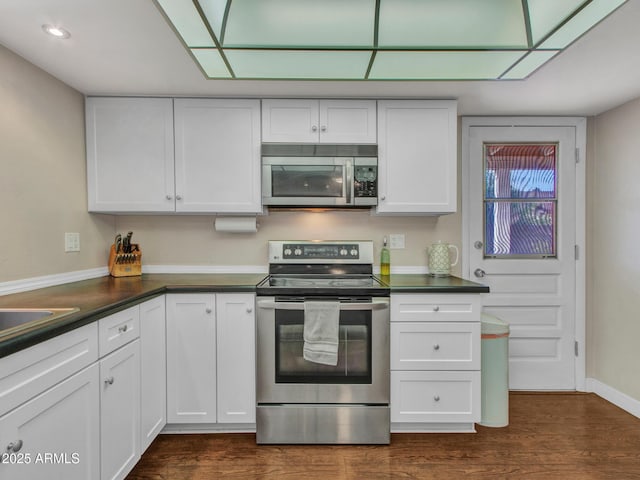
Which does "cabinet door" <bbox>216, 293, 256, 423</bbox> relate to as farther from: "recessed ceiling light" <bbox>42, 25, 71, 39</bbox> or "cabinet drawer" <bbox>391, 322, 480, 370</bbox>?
"recessed ceiling light" <bbox>42, 25, 71, 39</bbox>

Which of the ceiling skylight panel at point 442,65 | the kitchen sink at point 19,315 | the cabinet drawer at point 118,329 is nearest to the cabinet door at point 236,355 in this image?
the cabinet drawer at point 118,329

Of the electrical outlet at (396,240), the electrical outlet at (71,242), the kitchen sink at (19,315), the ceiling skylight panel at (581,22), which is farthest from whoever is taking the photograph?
the electrical outlet at (396,240)

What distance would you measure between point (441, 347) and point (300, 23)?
1876mm

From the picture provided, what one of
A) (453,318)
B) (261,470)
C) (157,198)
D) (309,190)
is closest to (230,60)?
(309,190)

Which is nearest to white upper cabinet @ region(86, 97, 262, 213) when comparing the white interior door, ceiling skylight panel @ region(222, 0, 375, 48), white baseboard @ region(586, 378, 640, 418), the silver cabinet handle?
ceiling skylight panel @ region(222, 0, 375, 48)

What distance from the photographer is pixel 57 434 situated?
1219 mm

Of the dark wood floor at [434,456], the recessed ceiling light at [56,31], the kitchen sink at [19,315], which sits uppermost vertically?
the recessed ceiling light at [56,31]

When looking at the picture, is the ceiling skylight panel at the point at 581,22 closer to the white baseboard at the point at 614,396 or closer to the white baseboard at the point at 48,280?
the white baseboard at the point at 614,396

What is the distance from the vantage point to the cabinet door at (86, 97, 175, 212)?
7.88ft

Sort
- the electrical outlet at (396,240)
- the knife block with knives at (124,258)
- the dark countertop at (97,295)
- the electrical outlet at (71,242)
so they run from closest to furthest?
1. the dark countertop at (97,295)
2. the electrical outlet at (71,242)
3. the knife block with knives at (124,258)
4. the electrical outlet at (396,240)

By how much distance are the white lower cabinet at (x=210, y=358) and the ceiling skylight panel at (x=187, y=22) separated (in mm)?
1333

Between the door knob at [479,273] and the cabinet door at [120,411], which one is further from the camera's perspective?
the door knob at [479,273]

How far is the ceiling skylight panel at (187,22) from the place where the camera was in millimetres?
1294

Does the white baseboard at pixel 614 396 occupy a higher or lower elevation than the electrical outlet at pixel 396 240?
lower
